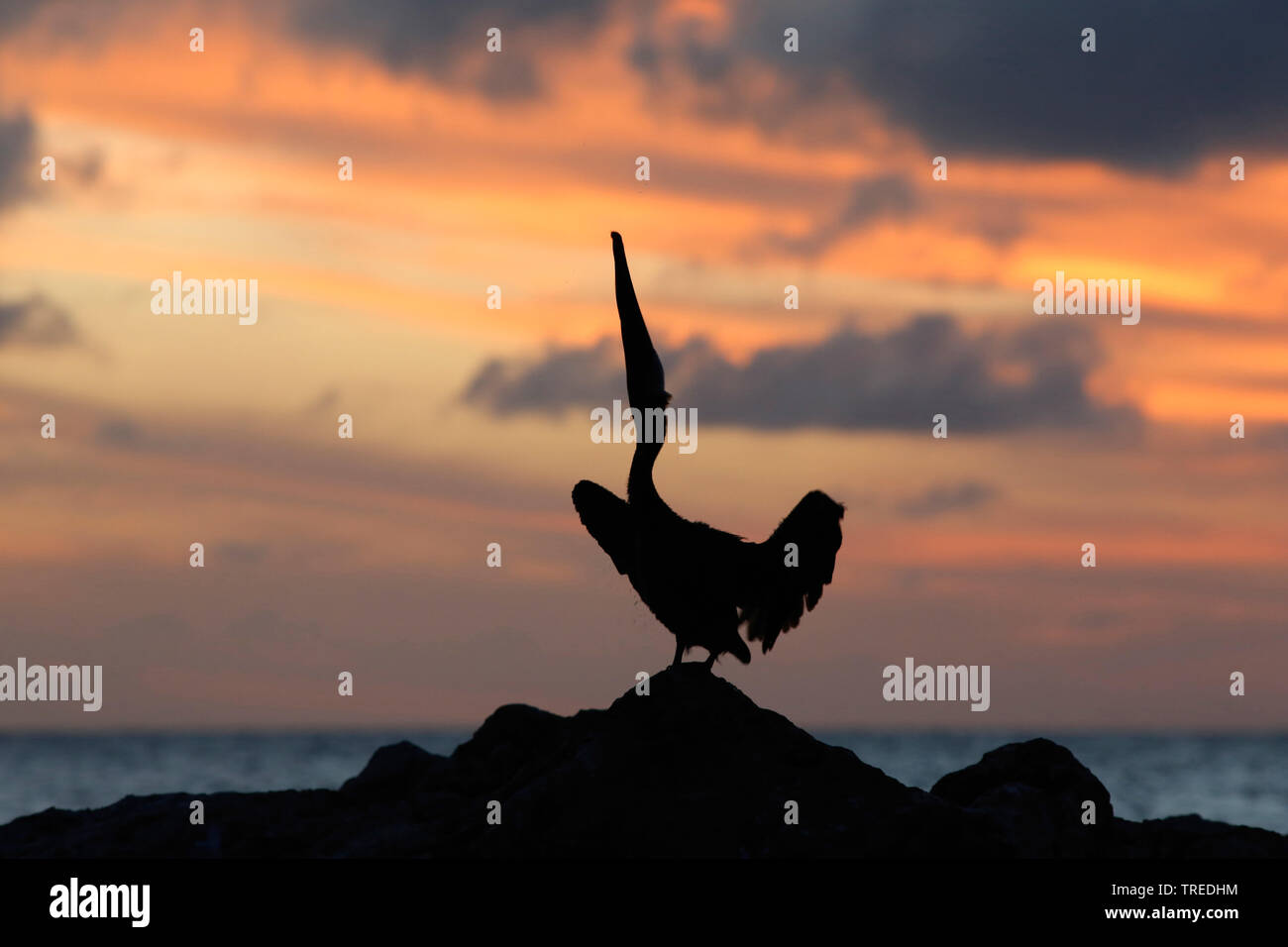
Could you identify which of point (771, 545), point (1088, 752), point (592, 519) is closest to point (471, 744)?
point (592, 519)

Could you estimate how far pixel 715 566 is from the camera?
12719 mm

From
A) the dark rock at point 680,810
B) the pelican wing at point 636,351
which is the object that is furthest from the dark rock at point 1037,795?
the pelican wing at point 636,351

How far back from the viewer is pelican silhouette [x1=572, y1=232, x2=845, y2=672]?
1266 cm

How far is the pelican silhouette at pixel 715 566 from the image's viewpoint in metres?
12.7

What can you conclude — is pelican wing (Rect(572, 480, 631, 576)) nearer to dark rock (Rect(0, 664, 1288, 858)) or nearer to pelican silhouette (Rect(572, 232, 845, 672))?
pelican silhouette (Rect(572, 232, 845, 672))

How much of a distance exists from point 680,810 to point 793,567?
270 cm

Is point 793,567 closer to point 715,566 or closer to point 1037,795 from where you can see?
point 715,566

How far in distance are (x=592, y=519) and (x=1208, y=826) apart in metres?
8.16
